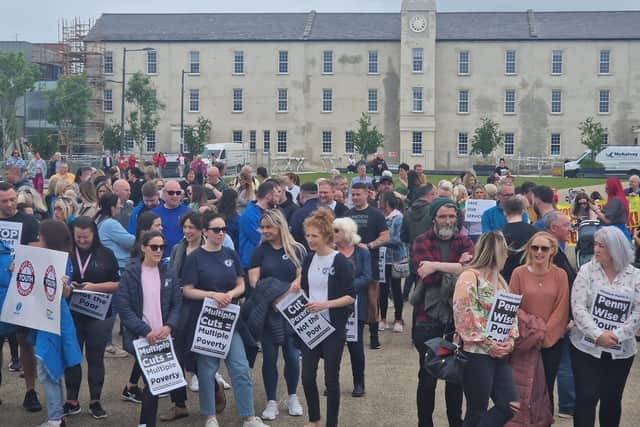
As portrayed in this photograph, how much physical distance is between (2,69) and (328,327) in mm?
71980

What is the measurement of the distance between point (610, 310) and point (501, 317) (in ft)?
3.03

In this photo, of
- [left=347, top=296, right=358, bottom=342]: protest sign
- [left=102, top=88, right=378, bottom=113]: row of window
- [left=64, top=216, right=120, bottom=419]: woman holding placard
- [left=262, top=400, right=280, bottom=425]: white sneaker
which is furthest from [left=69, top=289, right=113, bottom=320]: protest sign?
→ [left=102, top=88, right=378, bottom=113]: row of window

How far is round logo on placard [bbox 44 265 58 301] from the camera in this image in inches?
317

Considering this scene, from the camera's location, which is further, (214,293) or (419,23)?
(419,23)

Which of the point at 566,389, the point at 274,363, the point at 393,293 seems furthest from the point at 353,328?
the point at 393,293

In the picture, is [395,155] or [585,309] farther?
[395,155]

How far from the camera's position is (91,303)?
8539mm

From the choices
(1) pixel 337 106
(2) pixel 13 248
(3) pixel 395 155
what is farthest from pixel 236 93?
(2) pixel 13 248

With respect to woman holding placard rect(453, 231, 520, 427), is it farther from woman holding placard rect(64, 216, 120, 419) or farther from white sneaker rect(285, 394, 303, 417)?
woman holding placard rect(64, 216, 120, 419)

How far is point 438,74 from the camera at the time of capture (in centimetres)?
7969

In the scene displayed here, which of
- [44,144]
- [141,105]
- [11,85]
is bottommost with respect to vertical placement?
[44,144]

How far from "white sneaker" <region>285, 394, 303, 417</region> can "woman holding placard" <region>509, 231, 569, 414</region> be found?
100 inches

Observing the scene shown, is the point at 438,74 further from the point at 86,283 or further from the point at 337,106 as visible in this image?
the point at 86,283

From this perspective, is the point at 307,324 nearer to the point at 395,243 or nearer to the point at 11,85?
the point at 395,243
